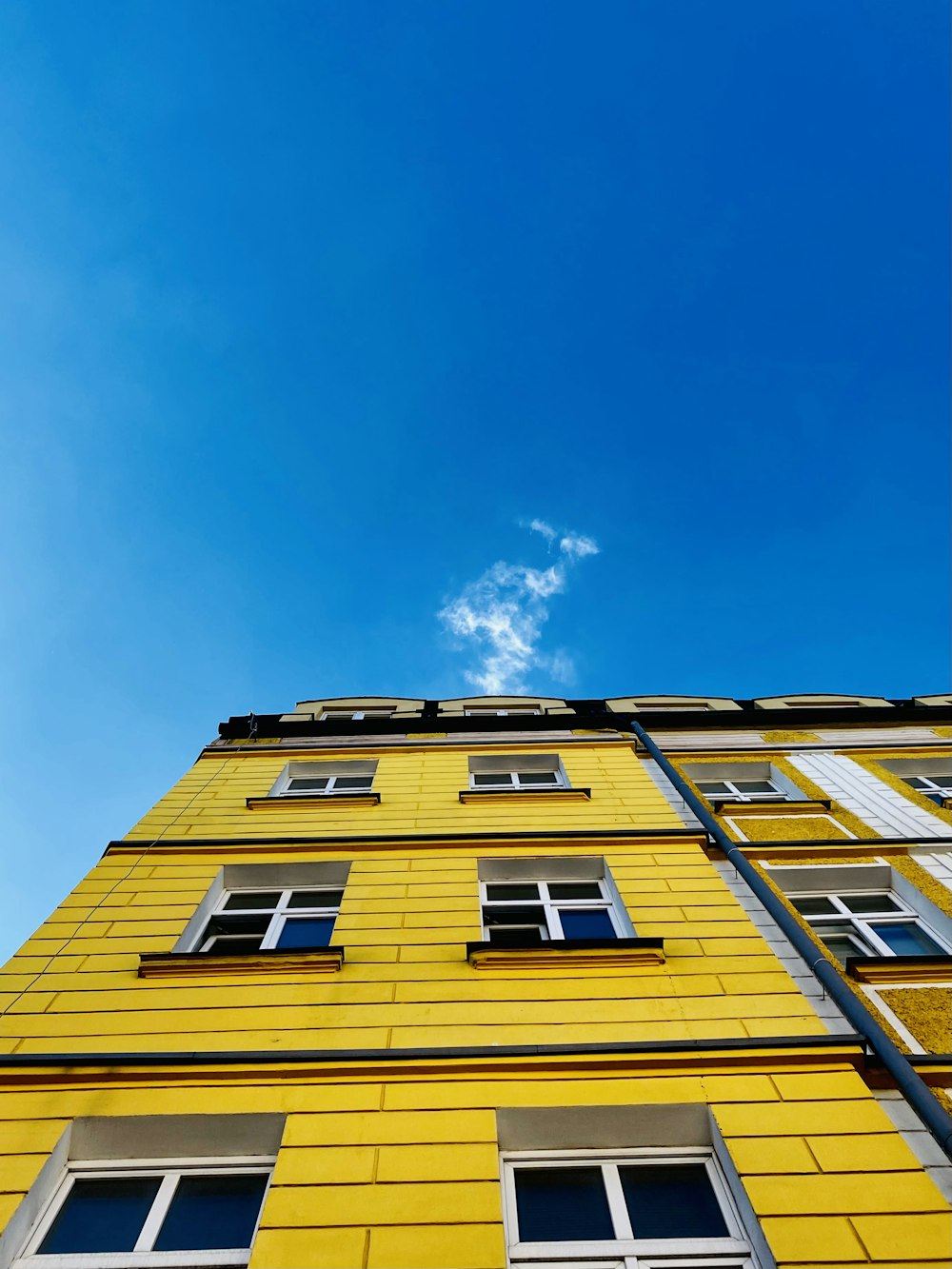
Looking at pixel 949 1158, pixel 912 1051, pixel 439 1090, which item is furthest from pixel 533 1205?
pixel 912 1051

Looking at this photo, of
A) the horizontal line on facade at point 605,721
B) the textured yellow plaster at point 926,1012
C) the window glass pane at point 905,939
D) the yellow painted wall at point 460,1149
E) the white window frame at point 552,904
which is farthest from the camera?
the horizontal line on facade at point 605,721

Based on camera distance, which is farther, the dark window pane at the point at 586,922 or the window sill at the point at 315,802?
the window sill at the point at 315,802

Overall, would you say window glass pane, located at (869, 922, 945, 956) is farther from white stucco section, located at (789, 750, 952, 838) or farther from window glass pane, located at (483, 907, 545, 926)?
window glass pane, located at (483, 907, 545, 926)

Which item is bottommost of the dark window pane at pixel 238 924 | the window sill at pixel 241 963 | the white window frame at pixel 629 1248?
the white window frame at pixel 629 1248

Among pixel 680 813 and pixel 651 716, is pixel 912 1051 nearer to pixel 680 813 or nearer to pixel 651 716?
pixel 680 813

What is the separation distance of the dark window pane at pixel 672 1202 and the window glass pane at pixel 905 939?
4287 millimetres

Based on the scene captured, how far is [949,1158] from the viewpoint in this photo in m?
5.18

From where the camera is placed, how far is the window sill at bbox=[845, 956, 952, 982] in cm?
746

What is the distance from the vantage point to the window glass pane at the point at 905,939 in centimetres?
845

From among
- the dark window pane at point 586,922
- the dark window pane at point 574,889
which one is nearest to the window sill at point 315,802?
the dark window pane at point 574,889

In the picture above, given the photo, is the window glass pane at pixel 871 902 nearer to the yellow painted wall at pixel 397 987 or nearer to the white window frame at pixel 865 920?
the white window frame at pixel 865 920

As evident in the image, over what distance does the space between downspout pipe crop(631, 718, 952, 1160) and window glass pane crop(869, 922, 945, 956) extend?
1276mm

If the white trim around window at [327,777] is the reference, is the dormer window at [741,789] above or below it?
below

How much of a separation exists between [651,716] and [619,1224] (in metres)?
11.0
